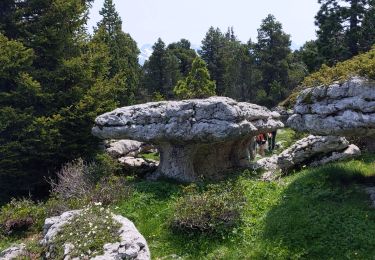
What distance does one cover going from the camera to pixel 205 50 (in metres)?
66.1

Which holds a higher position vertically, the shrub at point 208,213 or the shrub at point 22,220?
the shrub at point 208,213

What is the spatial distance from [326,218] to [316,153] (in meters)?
6.97

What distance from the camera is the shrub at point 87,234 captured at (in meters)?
10.1

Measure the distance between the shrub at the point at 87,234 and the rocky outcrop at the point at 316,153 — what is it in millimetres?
8480

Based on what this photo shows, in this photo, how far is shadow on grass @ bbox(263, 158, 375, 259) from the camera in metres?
10.4

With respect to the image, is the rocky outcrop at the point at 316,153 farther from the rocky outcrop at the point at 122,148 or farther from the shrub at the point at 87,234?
the shrub at the point at 87,234

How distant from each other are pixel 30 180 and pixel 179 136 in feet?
23.9

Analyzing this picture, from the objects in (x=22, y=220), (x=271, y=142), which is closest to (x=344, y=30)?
(x=271, y=142)

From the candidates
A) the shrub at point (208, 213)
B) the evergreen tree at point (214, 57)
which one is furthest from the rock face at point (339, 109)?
the evergreen tree at point (214, 57)

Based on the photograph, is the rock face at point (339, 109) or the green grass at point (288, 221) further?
the rock face at point (339, 109)

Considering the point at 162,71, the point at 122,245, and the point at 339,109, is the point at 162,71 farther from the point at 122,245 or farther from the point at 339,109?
the point at 122,245

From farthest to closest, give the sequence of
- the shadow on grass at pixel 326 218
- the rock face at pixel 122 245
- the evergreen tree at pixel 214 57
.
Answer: the evergreen tree at pixel 214 57 < the shadow on grass at pixel 326 218 < the rock face at pixel 122 245

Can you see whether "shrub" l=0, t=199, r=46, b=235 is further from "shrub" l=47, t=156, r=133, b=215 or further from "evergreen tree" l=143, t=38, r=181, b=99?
"evergreen tree" l=143, t=38, r=181, b=99

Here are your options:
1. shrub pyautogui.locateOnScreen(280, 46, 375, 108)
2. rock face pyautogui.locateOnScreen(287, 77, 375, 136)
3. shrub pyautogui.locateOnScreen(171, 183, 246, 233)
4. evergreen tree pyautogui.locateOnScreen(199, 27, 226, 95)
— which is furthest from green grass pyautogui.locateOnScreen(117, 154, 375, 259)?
evergreen tree pyautogui.locateOnScreen(199, 27, 226, 95)
